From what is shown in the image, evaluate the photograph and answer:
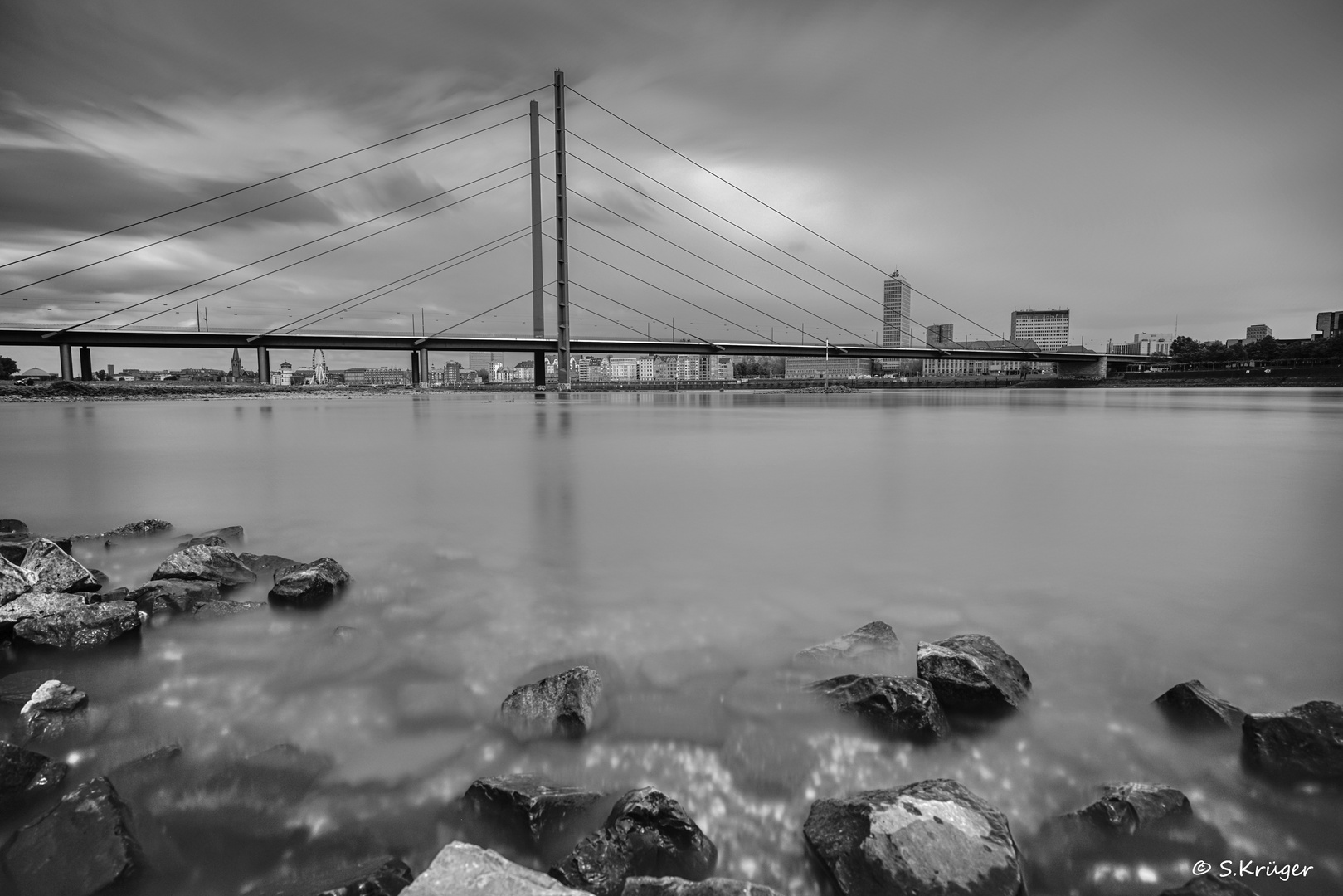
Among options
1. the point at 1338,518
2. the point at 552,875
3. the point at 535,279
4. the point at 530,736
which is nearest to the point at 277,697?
the point at 530,736

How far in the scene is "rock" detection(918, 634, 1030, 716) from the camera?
8.21 ft

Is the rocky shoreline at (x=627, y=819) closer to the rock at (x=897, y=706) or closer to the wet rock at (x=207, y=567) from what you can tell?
the rock at (x=897, y=706)

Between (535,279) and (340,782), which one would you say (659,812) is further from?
(535,279)

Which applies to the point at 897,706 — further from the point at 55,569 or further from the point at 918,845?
the point at 55,569

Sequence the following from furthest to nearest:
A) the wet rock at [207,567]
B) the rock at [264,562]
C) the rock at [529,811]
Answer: the rock at [264,562] < the wet rock at [207,567] < the rock at [529,811]

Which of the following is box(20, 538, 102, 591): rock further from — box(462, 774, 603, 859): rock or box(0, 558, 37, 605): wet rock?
box(462, 774, 603, 859): rock

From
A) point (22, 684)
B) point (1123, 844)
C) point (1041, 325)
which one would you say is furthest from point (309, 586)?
point (1041, 325)

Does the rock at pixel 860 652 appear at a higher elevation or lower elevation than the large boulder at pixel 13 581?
lower

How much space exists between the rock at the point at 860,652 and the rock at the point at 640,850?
1273 mm

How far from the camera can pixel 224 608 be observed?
11.8 ft

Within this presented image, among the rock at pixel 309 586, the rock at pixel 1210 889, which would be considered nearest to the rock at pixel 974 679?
the rock at pixel 1210 889

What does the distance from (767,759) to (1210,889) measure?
119 centimetres

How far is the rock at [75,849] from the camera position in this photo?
5.50 feet

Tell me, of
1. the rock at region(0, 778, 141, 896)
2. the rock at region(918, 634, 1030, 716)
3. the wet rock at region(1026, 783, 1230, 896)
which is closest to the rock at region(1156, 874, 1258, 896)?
the wet rock at region(1026, 783, 1230, 896)
